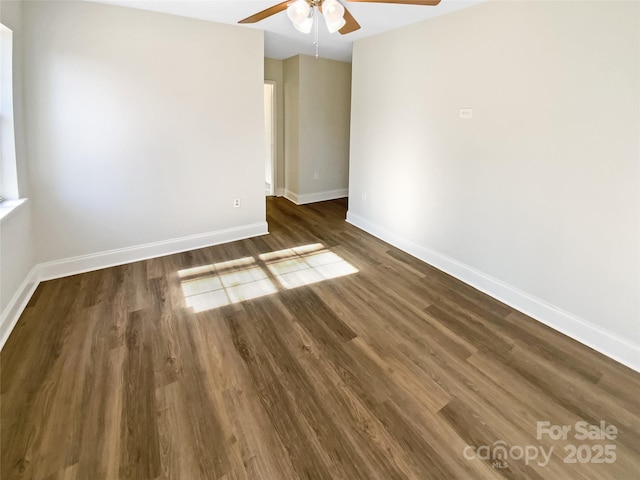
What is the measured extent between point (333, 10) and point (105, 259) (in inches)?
125

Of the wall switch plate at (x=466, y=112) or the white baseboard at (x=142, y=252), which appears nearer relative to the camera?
the wall switch plate at (x=466, y=112)

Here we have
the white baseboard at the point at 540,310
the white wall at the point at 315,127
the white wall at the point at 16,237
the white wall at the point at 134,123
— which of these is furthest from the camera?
the white wall at the point at 315,127

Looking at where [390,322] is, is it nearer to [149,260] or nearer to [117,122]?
[149,260]

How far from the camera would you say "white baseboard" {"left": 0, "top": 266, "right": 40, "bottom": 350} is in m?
2.31

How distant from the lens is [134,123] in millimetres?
3324

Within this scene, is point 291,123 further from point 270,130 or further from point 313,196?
point 313,196

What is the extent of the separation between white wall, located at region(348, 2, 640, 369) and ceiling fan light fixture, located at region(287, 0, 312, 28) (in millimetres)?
1605

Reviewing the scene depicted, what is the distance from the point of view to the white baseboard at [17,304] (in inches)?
91.0

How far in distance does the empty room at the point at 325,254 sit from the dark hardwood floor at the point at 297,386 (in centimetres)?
1

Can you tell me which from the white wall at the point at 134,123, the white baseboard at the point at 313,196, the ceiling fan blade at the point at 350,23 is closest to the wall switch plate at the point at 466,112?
the ceiling fan blade at the point at 350,23

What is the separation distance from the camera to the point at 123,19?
121 inches

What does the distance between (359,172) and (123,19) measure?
3.08 meters

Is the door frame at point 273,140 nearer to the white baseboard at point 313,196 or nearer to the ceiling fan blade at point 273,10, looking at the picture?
the white baseboard at point 313,196

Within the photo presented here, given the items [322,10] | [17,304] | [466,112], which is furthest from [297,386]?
[466,112]
